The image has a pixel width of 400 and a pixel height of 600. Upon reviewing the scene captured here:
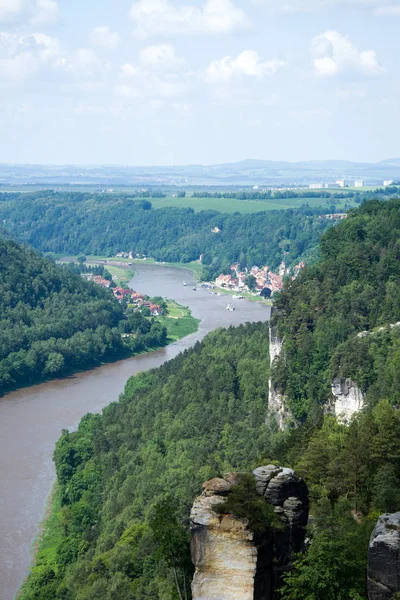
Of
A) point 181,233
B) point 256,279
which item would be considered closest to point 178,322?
point 256,279

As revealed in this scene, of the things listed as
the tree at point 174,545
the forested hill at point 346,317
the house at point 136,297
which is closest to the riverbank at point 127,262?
the house at point 136,297

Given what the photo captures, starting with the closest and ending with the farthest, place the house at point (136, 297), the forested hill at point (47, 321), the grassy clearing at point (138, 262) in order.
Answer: the forested hill at point (47, 321)
the house at point (136, 297)
the grassy clearing at point (138, 262)

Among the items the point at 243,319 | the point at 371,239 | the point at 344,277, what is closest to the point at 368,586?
the point at 344,277

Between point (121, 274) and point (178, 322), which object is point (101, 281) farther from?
point (178, 322)

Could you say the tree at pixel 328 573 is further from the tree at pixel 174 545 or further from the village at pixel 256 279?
the village at pixel 256 279

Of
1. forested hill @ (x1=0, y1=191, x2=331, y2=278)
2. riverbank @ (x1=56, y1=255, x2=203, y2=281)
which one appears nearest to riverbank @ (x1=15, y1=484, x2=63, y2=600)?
forested hill @ (x1=0, y1=191, x2=331, y2=278)

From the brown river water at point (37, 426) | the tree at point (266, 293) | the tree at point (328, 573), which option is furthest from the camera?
the tree at point (266, 293)

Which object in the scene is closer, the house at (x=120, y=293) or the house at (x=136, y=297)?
the house at (x=136, y=297)
